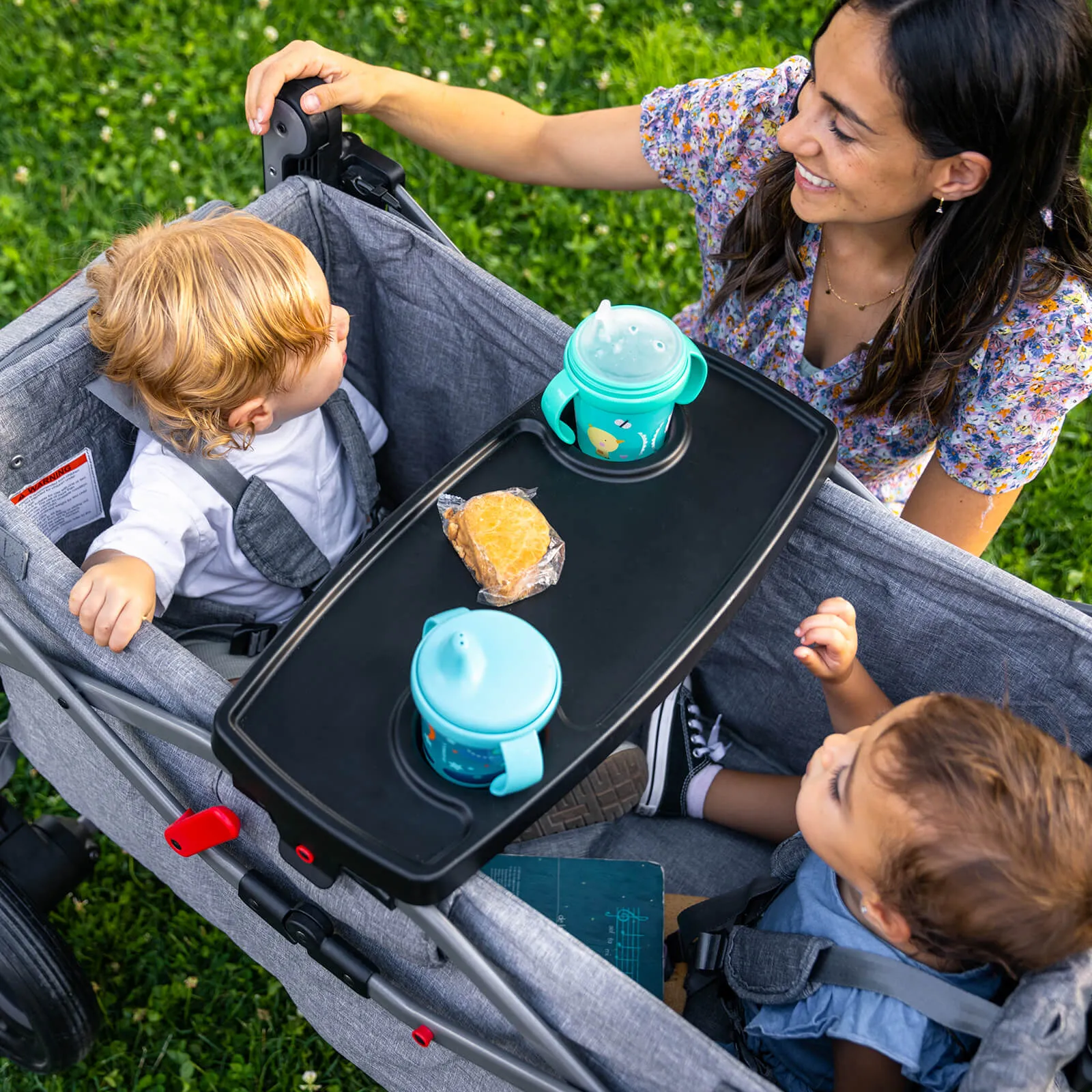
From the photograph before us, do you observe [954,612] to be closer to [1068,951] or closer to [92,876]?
[1068,951]

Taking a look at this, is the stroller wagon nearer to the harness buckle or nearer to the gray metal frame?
the gray metal frame

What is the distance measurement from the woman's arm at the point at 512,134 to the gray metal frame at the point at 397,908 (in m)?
0.96

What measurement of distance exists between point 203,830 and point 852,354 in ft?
3.59

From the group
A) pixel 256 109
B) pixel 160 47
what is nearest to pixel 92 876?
pixel 256 109

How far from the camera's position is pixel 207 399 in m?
1.39

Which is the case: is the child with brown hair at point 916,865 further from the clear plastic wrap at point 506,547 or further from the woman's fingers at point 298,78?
the woman's fingers at point 298,78

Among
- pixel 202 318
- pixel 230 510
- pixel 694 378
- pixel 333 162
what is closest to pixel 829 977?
pixel 694 378

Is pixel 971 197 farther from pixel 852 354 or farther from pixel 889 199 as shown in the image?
pixel 852 354

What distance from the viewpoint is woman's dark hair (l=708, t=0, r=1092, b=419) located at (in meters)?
1.21

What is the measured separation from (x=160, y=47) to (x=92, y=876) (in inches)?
87.6

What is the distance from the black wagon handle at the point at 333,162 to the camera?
1.56 meters

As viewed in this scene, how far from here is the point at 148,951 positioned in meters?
1.90

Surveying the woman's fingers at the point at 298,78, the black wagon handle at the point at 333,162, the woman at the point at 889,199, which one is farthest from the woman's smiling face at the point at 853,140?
the woman's fingers at the point at 298,78

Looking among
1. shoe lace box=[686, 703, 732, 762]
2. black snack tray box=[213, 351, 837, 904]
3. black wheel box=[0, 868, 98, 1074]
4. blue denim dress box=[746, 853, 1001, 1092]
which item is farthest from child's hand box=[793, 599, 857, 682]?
black wheel box=[0, 868, 98, 1074]
